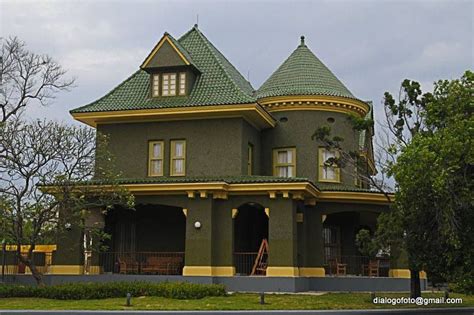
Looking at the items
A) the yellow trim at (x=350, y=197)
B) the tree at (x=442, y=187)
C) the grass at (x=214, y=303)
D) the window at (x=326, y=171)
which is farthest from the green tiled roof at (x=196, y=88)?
the tree at (x=442, y=187)

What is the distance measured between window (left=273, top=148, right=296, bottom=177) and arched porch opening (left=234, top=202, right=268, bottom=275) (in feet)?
7.90

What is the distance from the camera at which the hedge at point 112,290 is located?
21.7 meters

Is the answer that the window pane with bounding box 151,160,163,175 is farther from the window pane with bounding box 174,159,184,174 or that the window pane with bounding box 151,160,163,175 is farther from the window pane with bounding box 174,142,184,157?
Answer: the window pane with bounding box 174,142,184,157

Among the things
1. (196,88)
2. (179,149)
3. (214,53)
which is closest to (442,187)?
(179,149)

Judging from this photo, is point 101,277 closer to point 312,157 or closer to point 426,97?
point 312,157

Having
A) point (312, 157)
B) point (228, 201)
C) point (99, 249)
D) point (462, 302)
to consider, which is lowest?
point (462, 302)

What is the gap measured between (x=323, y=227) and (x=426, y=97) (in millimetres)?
10034

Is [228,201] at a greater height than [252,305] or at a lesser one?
greater

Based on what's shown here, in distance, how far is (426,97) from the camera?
71.4ft

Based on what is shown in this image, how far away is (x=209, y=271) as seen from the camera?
82.3ft

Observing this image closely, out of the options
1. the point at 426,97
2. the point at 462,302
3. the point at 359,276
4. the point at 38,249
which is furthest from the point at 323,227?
the point at 38,249

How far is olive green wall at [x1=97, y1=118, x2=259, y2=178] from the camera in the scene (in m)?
28.1

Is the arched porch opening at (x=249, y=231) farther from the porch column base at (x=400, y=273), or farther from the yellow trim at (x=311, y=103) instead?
the porch column base at (x=400, y=273)

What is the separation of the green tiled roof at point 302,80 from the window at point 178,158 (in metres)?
4.87
